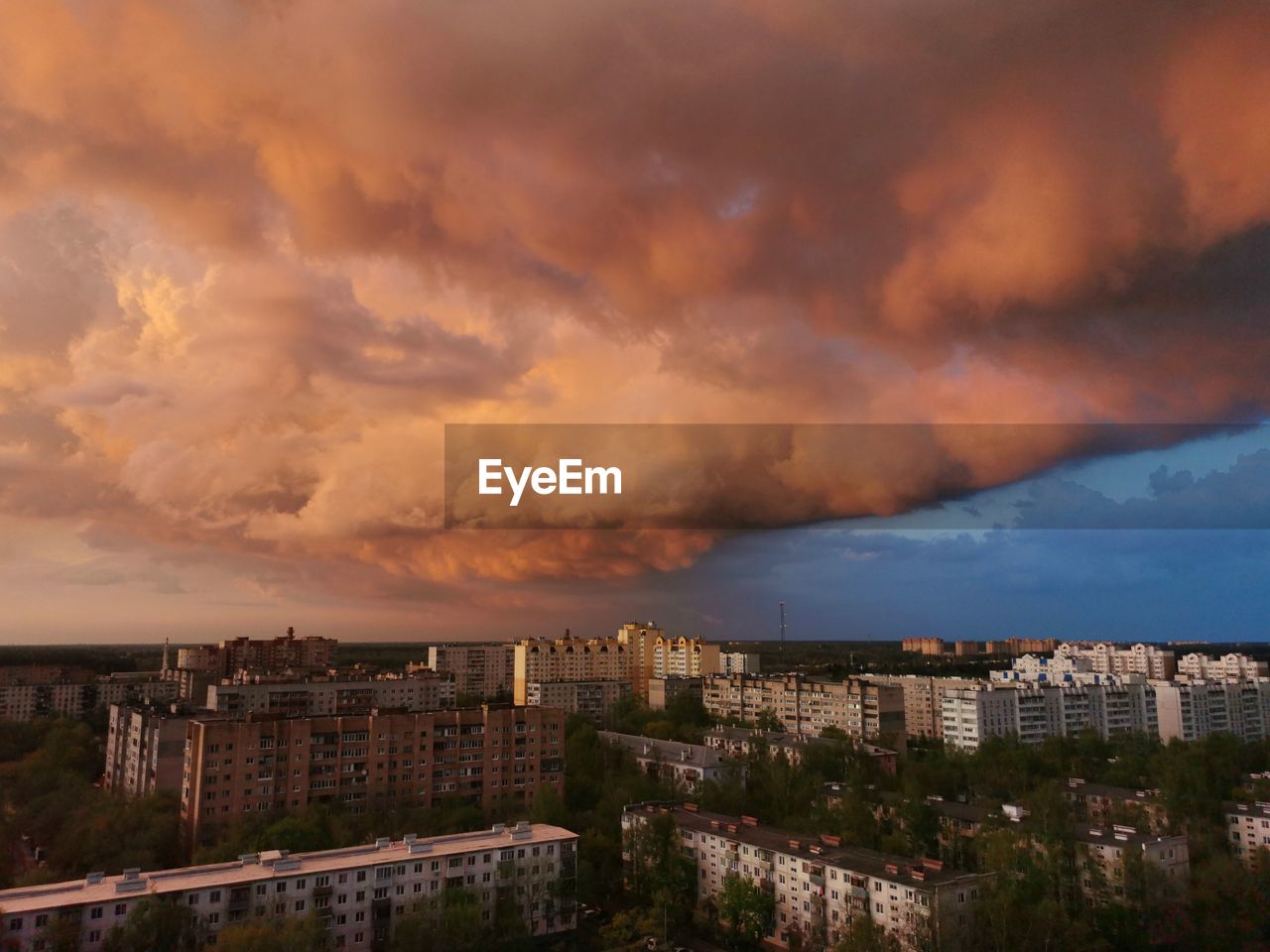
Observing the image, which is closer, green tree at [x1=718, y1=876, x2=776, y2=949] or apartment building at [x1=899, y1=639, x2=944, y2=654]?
green tree at [x1=718, y1=876, x2=776, y2=949]

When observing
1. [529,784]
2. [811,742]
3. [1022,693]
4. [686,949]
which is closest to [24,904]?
[686,949]

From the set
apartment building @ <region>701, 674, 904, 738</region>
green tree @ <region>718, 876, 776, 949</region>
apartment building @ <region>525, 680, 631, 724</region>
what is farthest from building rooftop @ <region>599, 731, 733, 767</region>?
apartment building @ <region>525, 680, 631, 724</region>

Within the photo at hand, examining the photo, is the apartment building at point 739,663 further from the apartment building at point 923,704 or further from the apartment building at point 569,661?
the apartment building at point 923,704

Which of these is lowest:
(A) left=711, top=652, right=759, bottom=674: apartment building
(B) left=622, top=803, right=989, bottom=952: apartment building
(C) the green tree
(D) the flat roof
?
(C) the green tree

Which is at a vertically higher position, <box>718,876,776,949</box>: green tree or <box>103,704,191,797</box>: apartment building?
<box>103,704,191,797</box>: apartment building

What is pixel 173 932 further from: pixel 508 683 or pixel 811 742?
pixel 508 683

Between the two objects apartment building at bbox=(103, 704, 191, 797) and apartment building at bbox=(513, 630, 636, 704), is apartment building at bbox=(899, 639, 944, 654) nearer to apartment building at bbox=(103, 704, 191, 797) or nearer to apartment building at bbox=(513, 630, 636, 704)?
apartment building at bbox=(513, 630, 636, 704)

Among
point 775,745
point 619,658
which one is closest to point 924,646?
point 619,658

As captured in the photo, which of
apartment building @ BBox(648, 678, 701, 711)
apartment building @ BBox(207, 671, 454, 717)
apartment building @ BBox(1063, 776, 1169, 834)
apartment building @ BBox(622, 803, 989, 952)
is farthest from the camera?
apartment building @ BBox(648, 678, 701, 711)
